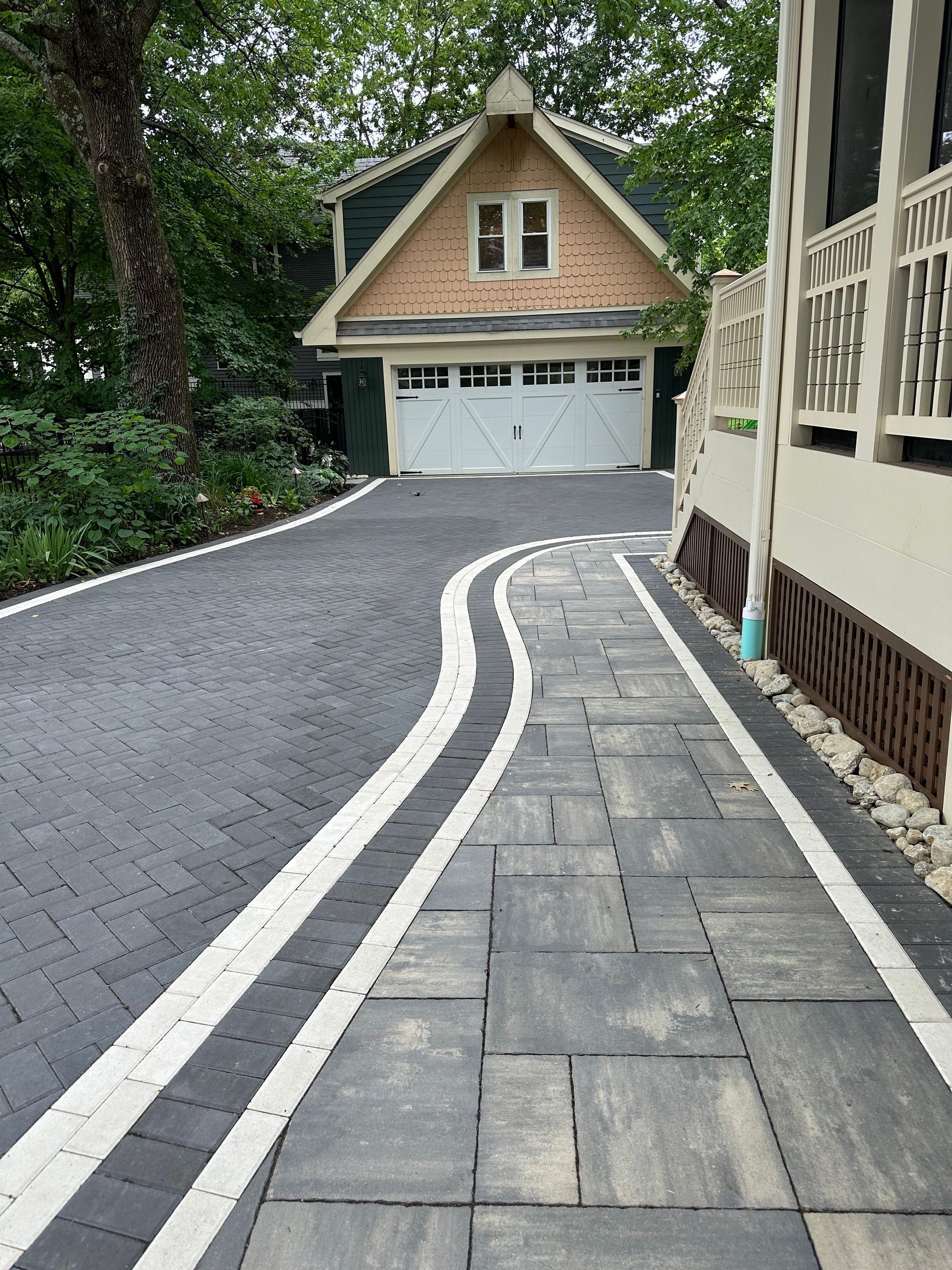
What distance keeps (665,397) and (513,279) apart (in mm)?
4005

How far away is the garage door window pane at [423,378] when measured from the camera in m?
18.8

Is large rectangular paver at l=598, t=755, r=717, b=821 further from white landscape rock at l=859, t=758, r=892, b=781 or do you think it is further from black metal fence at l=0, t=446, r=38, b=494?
black metal fence at l=0, t=446, r=38, b=494

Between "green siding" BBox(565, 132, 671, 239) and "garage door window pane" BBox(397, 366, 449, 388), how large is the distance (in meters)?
5.09

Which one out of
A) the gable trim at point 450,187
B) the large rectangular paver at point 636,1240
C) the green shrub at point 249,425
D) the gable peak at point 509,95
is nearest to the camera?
the large rectangular paver at point 636,1240

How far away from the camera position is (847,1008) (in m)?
2.71

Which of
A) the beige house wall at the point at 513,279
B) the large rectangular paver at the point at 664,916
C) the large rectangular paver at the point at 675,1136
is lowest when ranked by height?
the large rectangular paver at the point at 675,1136

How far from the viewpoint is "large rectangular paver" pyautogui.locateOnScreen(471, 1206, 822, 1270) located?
1929 mm

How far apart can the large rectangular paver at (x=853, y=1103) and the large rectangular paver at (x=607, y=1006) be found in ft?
0.45

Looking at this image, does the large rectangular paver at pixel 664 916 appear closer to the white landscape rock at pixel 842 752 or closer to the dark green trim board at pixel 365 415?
the white landscape rock at pixel 842 752

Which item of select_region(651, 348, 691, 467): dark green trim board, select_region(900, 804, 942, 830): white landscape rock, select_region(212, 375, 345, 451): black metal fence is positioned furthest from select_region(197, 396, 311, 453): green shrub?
select_region(900, 804, 942, 830): white landscape rock

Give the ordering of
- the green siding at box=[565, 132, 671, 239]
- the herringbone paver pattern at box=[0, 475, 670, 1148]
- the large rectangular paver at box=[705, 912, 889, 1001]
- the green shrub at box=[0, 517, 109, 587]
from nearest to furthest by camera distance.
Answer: the large rectangular paver at box=[705, 912, 889, 1001], the herringbone paver pattern at box=[0, 475, 670, 1148], the green shrub at box=[0, 517, 109, 587], the green siding at box=[565, 132, 671, 239]

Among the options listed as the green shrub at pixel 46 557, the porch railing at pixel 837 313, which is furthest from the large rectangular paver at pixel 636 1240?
the green shrub at pixel 46 557

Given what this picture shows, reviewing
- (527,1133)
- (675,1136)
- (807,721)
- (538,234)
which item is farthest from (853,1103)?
(538,234)

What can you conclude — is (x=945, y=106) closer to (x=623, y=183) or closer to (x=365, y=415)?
(x=365, y=415)
